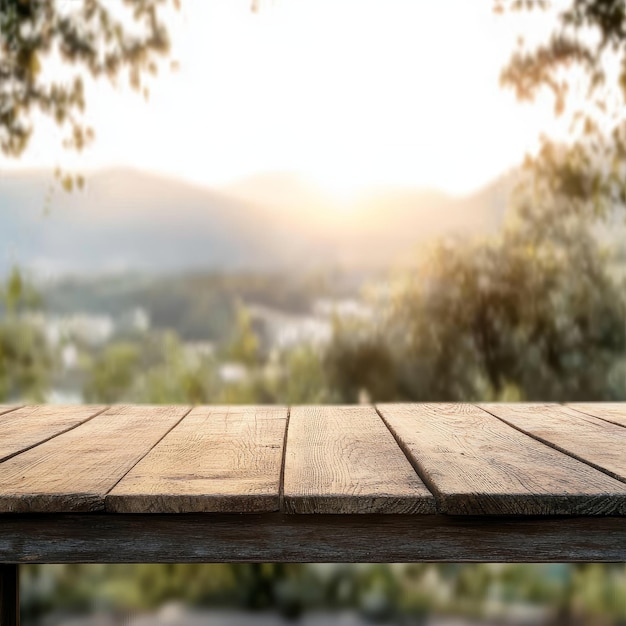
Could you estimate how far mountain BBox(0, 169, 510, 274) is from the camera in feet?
11.3

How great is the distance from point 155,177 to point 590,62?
1.84m

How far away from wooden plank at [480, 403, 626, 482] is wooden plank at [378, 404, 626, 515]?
0.03 metres

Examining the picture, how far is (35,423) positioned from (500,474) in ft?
3.03

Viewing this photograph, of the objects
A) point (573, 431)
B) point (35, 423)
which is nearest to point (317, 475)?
point (573, 431)

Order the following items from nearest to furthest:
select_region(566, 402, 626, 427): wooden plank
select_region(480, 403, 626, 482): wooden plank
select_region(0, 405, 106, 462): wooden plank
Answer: select_region(480, 403, 626, 482): wooden plank
select_region(0, 405, 106, 462): wooden plank
select_region(566, 402, 626, 427): wooden plank

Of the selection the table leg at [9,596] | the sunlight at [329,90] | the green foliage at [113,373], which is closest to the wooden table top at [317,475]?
the table leg at [9,596]

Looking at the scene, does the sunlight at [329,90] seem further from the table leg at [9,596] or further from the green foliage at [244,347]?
the table leg at [9,596]

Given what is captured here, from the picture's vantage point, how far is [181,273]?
3490mm

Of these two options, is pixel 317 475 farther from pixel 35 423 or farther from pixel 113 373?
pixel 113 373

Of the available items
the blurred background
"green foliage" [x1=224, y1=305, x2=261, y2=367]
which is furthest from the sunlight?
"green foliage" [x1=224, y1=305, x2=261, y2=367]

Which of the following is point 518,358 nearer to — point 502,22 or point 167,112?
point 502,22

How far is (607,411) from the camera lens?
173 cm

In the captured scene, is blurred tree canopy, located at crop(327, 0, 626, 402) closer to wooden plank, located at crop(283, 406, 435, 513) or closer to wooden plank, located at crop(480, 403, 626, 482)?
wooden plank, located at crop(480, 403, 626, 482)

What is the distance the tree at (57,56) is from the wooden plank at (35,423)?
1.88 m
